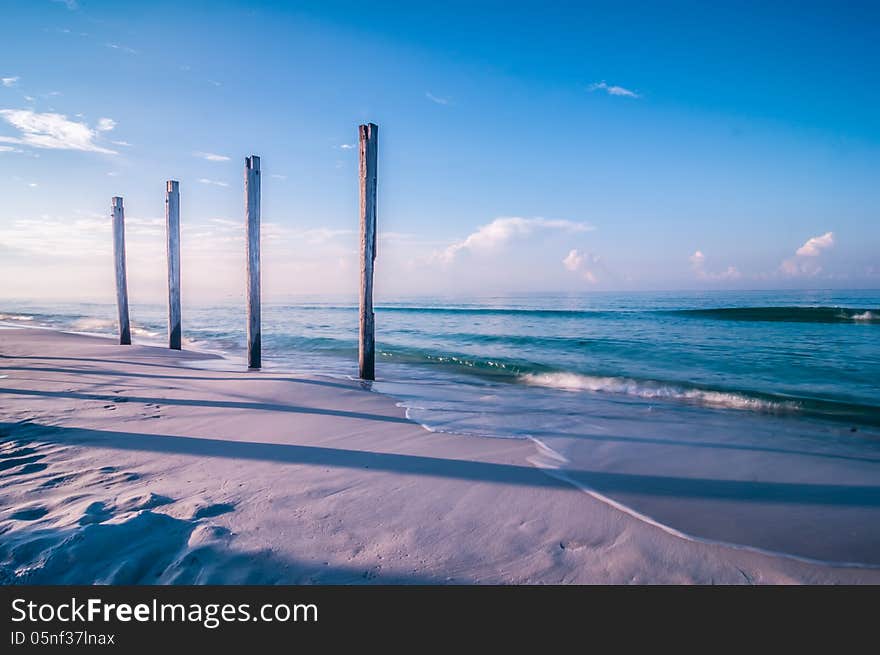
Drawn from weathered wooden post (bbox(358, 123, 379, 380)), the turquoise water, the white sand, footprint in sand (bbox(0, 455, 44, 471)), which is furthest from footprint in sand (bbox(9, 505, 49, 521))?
weathered wooden post (bbox(358, 123, 379, 380))

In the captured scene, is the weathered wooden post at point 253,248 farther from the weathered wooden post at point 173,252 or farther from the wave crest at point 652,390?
the wave crest at point 652,390

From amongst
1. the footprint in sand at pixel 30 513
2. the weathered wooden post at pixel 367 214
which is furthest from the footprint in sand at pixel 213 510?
the weathered wooden post at pixel 367 214

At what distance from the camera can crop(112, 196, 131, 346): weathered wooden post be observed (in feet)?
41.0

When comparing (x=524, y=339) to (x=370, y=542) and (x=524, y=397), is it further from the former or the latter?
(x=370, y=542)

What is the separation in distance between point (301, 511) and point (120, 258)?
44.8ft

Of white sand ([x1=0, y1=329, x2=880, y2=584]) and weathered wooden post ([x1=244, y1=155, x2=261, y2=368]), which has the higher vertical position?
weathered wooden post ([x1=244, y1=155, x2=261, y2=368])

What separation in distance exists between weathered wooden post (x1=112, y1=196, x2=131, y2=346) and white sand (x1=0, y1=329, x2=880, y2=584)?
9166 mm

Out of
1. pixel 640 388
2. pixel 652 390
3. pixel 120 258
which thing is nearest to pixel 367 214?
pixel 640 388

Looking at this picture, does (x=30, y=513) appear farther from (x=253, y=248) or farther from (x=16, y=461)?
(x=253, y=248)

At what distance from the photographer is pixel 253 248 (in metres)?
9.38

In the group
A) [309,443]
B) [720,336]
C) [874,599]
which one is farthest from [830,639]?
[720,336]

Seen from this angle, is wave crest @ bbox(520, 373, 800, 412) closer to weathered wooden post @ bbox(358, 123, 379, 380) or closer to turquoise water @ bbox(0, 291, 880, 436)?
turquoise water @ bbox(0, 291, 880, 436)

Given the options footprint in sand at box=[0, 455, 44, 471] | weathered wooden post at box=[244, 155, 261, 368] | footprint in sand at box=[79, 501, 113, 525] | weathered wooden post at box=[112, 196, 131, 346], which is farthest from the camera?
weathered wooden post at box=[112, 196, 131, 346]

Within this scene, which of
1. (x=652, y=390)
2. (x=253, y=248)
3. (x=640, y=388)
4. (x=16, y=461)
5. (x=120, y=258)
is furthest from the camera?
(x=120, y=258)
